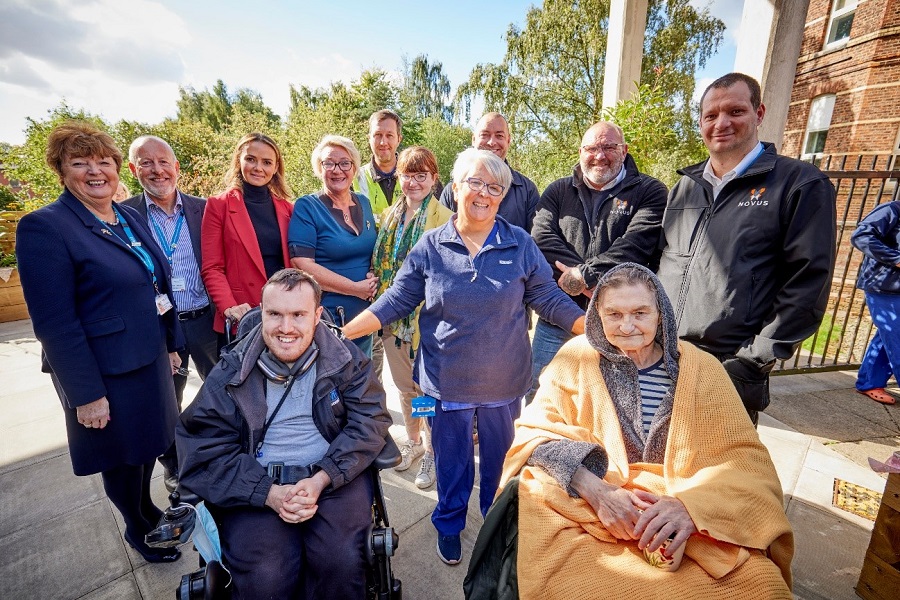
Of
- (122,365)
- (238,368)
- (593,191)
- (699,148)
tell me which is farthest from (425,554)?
(699,148)

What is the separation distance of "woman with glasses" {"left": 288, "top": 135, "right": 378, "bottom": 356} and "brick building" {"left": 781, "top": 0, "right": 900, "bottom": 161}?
10.1 meters

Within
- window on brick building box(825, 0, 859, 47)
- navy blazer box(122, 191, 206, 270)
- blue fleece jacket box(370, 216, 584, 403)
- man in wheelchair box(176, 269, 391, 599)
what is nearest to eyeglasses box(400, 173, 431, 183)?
blue fleece jacket box(370, 216, 584, 403)

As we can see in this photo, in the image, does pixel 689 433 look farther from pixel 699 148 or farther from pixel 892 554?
pixel 699 148

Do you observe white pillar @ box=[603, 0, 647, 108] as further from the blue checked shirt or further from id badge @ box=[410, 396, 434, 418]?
the blue checked shirt

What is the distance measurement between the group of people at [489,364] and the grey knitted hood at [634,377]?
0.01m

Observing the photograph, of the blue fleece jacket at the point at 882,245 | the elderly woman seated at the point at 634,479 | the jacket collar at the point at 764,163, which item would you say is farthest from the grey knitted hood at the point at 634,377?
the blue fleece jacket at the point at 882,245

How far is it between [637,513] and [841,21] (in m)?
14.6

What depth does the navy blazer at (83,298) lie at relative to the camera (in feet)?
5.37

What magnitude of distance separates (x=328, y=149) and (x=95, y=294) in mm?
1491

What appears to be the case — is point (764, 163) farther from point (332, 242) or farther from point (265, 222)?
point (265, 222)

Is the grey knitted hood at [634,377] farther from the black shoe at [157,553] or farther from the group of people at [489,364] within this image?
the black shoe at [157,553]

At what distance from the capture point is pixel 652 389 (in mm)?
1592

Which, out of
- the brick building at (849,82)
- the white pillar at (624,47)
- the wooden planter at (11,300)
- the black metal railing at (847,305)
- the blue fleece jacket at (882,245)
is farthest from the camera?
the brick building at (849,82)

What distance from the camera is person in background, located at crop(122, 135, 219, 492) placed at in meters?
2.49
